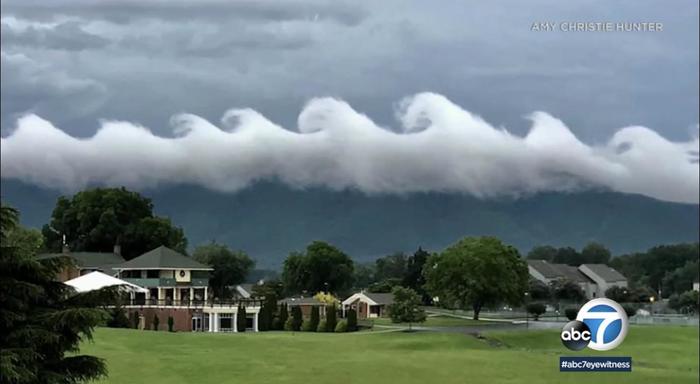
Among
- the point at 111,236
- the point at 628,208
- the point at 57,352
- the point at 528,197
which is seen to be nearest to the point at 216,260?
the point at 111,236

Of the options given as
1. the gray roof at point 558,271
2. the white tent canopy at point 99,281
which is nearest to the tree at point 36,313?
the white tent canopy at point 99,281

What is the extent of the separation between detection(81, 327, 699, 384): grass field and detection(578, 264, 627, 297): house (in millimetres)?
955

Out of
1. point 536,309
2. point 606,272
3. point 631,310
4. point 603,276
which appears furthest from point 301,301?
point 631,310

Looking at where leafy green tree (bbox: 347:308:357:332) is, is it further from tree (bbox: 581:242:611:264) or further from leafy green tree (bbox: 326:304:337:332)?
tree (bbox: 581:242:611:264)

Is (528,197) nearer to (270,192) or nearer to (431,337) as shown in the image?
(431,337)

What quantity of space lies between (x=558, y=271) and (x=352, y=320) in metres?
4.03

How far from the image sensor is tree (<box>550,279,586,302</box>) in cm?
1550

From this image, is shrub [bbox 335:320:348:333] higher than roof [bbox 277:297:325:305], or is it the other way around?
roof [bbox 277:297:325:305]

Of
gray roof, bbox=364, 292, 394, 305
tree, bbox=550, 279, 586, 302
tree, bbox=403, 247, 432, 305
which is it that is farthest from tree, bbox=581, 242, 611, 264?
gray roof, bbox=364, 292, 394, 305

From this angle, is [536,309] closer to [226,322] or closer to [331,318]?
[331,318]

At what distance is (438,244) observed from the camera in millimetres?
15812

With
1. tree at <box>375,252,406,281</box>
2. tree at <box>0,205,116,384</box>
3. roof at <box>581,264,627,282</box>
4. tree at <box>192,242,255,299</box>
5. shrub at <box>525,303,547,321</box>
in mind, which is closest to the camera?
tree at <box>0,205,116,384</box>

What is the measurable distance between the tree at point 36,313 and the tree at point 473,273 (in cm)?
861

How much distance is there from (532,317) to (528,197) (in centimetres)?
216
